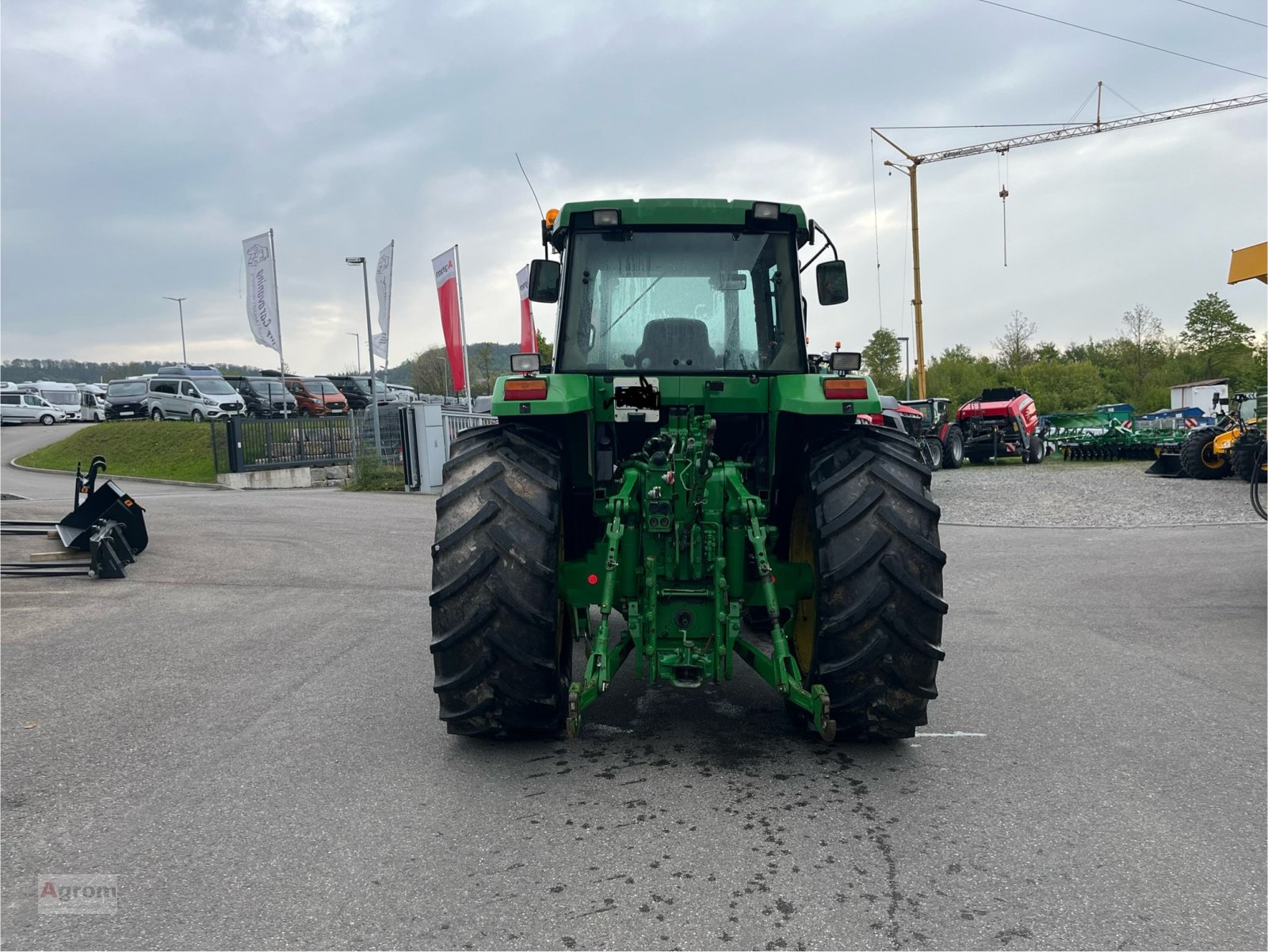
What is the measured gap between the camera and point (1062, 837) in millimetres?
3367

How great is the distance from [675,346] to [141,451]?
27.1 m

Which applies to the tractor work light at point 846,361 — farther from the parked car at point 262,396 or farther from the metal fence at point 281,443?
the parked car at point 262,396

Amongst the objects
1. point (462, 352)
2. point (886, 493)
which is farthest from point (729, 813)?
point (462, 352)

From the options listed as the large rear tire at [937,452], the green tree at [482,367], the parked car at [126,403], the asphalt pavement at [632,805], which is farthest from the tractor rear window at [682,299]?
the green tree at [482,367]

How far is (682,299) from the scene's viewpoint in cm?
493

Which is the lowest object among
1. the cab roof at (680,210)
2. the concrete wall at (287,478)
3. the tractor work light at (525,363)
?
the concrete wall at (287,478)

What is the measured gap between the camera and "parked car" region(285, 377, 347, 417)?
35.0 m

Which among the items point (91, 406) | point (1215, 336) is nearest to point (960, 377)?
point (1215, 336)

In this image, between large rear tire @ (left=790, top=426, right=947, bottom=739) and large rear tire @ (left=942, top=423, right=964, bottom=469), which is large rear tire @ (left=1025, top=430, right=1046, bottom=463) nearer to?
large rear tire @ (left=942, top=423, right=964, bottom=469)

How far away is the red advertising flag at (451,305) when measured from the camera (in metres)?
21.5

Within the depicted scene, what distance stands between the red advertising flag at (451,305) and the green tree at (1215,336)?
42296 mm

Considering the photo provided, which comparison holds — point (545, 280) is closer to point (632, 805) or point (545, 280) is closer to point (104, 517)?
point (632, 805)

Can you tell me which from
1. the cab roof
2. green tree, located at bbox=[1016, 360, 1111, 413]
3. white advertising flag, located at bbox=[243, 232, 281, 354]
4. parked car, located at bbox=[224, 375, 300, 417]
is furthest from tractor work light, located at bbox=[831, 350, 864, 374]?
→ green tree, located at bbox=[1016, 360, 1111, 413]

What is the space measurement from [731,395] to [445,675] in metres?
1.87
